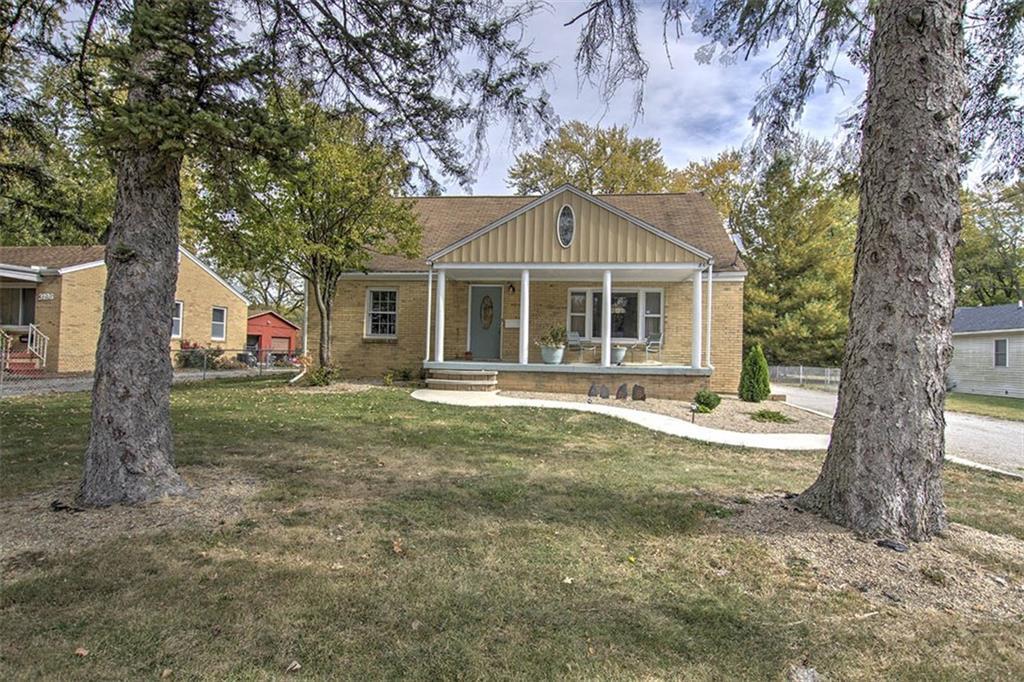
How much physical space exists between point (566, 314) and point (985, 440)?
9403 millimetres

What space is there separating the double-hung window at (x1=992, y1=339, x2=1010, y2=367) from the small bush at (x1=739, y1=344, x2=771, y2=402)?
17540 millimetres

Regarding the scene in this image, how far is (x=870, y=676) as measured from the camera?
238 centimetres

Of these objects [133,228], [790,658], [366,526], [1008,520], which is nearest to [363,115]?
[133,228]

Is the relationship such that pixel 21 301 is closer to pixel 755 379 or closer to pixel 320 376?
pixel 320 376

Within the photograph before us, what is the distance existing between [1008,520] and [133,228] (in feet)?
24.5

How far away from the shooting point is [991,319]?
24.8m

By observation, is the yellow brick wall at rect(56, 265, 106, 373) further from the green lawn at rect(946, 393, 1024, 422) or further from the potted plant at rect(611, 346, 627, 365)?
the green lawn at rect(946, 393, 1024, 422)

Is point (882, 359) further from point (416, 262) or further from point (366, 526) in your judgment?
point (416, 262)

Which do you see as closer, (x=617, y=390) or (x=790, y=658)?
(x=790, y=658)

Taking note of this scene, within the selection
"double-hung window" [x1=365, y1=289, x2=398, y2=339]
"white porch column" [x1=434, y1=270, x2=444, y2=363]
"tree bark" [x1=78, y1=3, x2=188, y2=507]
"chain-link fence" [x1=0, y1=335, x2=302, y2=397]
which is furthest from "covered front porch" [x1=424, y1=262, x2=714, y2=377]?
"tree bark" [x1=78, y1=3, x2=188, y2=507]

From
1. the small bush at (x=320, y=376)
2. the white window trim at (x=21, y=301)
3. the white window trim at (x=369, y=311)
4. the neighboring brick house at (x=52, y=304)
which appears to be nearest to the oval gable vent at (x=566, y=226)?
the white window trim at (x=369, y=311)

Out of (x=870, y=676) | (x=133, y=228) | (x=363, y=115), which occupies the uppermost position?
(x=363, y=115)

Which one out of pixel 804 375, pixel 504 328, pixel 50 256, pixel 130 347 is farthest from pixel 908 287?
pixel 50 256

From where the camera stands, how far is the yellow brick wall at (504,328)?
14961 millimetres
